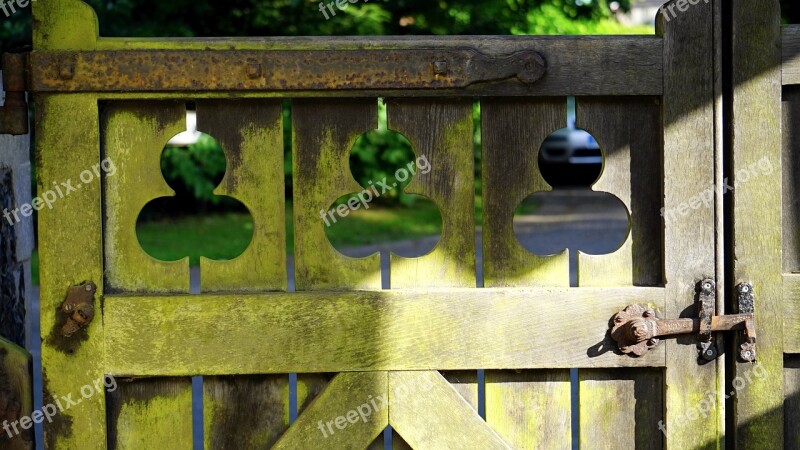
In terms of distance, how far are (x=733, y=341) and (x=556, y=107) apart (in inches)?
25.9

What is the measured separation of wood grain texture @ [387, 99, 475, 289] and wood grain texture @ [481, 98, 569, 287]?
40 mm

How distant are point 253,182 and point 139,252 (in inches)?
11.7

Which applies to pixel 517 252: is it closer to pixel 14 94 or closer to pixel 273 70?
pixel 273 70

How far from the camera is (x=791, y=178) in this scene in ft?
7.34

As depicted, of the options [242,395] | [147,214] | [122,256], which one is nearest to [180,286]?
[122,256]

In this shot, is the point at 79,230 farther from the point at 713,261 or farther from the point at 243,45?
the point at 713,261

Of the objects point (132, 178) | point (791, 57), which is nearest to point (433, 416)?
point (132, 178)

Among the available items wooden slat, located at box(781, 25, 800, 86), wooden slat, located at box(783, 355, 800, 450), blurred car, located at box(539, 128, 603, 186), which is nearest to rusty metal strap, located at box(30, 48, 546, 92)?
wooden slat, located at box(781, 25, 800, 86)

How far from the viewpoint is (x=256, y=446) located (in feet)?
7.36

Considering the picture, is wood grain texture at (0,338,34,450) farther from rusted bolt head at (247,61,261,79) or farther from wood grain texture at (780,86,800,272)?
wood grain texture at (780,86,800,272)

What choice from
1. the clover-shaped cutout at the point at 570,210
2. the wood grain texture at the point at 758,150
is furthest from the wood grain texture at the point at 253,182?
→ the clover-shaped cutout at the point at 570,210

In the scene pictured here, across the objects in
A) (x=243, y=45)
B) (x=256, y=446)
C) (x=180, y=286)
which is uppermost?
(x=243, y=45)

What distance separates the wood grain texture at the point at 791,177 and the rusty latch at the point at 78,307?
1.54 m

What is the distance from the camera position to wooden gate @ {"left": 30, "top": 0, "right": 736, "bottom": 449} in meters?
2.12
